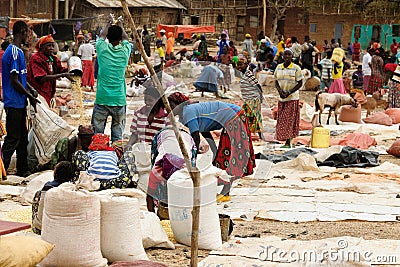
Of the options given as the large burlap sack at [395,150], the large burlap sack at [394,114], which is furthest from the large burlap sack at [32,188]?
the large burlap sack at [394,114]

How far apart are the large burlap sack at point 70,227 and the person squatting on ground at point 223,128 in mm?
2054

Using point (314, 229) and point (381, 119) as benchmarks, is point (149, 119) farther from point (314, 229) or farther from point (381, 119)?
point (381, 119)

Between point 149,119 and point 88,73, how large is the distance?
38.7ft

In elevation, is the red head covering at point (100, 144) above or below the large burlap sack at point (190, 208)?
above

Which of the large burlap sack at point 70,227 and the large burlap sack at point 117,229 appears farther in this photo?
the large burlap sack at point 117,229

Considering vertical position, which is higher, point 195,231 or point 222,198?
point 195,231

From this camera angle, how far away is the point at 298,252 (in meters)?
5.17

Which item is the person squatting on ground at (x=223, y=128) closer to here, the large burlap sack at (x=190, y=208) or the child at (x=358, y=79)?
the large burlap sack at (x=190, y=208)

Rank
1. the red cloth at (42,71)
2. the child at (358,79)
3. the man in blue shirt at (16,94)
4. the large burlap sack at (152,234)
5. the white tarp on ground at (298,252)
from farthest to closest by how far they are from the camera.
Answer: the child at (358,79) < the red cloth at (42,71) < the man in blue shirt at (16,94) < the large burlap sack at (152,234) < the white tarp on ground at (298,252)

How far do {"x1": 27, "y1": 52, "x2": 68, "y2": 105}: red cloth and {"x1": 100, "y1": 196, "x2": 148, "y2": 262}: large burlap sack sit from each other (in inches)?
132

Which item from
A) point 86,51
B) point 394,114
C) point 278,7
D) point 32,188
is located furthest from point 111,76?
point 278,7

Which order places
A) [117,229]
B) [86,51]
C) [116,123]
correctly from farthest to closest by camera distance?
[86,51] → [116,123] → [117,229]

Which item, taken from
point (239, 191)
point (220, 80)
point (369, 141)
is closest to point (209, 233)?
point (239, 191)

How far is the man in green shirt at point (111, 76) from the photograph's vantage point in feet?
25.5
